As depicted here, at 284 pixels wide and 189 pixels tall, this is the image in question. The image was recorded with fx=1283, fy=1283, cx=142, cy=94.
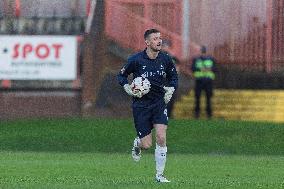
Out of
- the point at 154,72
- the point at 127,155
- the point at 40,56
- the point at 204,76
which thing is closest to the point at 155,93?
the point at 154,72

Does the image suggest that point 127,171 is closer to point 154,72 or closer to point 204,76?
point 154,72

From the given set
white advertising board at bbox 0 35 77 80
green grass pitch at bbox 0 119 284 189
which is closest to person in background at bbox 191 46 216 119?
green grass pitch at bbox 0 119 284 189

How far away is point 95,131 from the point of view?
114 feet

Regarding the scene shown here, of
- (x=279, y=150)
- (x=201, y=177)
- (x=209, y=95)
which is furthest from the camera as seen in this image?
(x=209, y=95)

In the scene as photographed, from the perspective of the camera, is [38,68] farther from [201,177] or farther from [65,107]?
[201,177]

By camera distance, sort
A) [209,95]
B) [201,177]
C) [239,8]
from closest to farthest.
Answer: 1. [201,177]
2. [209,95]
3. [239,8]

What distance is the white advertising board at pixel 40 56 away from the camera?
3888cm

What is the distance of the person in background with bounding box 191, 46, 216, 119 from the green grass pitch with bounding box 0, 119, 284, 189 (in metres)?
2.11

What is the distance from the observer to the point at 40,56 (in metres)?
38.9

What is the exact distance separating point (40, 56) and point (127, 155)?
905cm

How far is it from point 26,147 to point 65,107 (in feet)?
18.5

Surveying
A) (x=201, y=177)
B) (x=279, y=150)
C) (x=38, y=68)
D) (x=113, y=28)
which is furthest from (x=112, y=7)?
(x=201, y=177)

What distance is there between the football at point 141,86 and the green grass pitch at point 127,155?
1354 millimetres

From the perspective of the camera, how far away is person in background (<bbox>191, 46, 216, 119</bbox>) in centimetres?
3800
